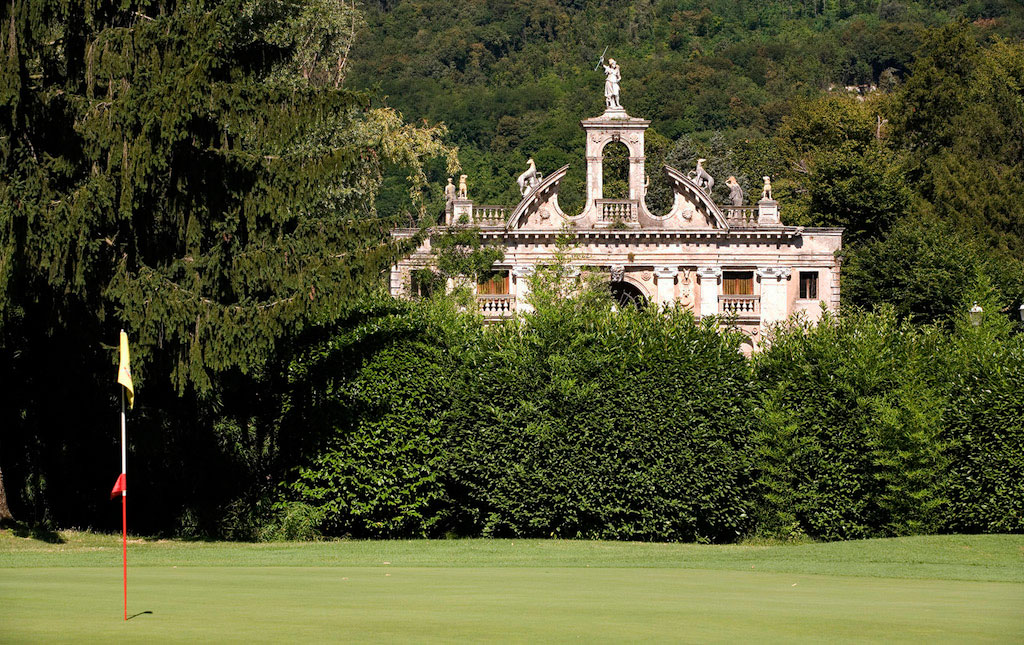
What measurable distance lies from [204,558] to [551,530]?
7706 millimetres

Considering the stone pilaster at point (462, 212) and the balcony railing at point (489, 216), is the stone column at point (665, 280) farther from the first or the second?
the stone pilaster at point (462, 212)

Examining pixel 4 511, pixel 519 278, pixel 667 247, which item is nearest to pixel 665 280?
pixel 667 247

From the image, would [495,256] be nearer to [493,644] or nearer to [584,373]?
[584,373]

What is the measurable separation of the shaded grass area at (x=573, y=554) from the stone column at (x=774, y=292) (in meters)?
34.2

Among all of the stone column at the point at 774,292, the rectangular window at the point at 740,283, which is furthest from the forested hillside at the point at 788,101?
the rectangular window at the point at 740,283

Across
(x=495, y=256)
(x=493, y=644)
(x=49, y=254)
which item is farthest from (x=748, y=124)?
(x=493, y=644)

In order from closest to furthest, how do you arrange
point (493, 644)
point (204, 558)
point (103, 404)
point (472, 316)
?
point (493, 644) → point (204, 558) → point (103, 404) → point (472, 316)

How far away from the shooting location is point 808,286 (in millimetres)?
61500

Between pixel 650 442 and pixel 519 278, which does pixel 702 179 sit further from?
pixel 650 442

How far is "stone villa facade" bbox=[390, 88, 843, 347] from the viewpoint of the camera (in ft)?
197

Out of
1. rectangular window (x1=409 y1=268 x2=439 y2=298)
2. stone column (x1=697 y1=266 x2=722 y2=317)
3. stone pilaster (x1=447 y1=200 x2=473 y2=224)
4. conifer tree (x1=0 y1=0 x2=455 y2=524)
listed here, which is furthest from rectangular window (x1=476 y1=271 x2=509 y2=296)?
conifer tree (x1=0 y1=0 x2=455 y2=524)

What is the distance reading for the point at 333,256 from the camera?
84.9 ft

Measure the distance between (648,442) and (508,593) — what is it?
12.2 meters

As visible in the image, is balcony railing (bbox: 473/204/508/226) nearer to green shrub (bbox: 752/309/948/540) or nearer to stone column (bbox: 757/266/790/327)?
stone column (bbox: 757/266/790/327)
